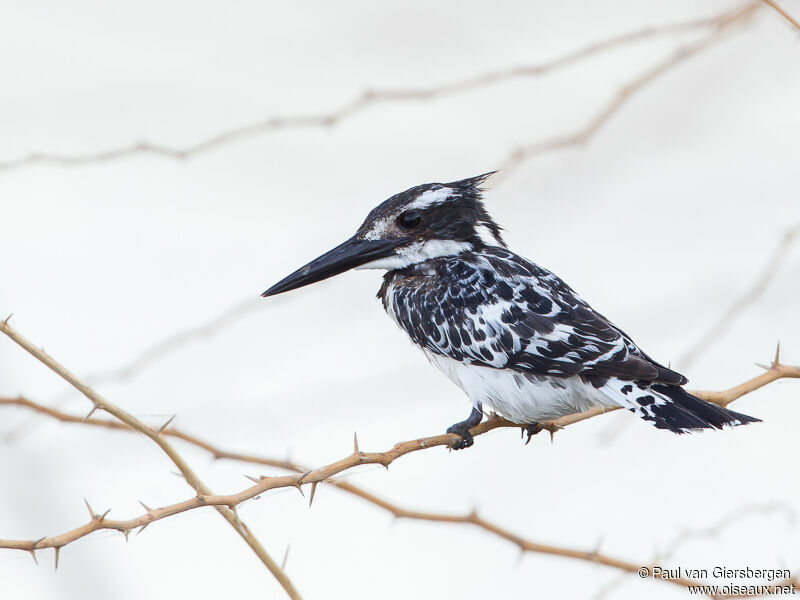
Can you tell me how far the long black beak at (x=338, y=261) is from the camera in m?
3.48

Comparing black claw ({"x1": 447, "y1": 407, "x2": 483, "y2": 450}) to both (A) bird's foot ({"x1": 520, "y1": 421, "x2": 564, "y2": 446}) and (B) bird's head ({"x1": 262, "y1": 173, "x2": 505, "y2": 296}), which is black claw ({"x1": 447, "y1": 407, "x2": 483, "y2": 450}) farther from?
(B) bird's head ({"x1": 262, "y1": 173, "x2": 505, "y2": 296})

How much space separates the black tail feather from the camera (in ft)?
8.90

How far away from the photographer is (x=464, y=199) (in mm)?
3744

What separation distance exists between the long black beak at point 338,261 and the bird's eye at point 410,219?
0.07 meters

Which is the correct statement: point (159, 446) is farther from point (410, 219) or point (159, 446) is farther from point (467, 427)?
point (410, 219)

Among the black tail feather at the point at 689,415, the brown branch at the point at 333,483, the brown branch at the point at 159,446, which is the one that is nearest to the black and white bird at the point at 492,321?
the black tail feather at the point at 689,415

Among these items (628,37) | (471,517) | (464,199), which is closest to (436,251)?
(464,199)

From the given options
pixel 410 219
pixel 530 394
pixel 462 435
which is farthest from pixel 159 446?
pixel 410 219

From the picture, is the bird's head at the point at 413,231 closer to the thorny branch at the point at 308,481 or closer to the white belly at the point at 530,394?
the white belly at the point at 530,394

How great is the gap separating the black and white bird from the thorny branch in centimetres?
19

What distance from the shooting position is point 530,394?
316 cm

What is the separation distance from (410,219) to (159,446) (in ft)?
5.72

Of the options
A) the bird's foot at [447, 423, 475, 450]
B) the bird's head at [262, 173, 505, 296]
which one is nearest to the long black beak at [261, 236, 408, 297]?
the bird's head at [262, 173, 505, 296]

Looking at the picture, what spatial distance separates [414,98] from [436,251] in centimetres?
64
